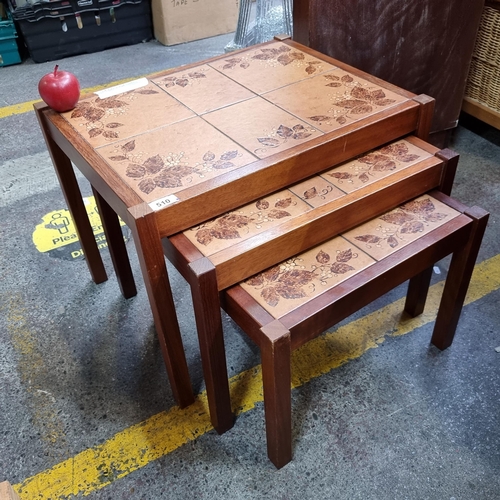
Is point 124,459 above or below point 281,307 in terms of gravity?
below

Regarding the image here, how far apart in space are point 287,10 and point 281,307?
289cm

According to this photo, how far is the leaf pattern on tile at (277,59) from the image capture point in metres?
1.92

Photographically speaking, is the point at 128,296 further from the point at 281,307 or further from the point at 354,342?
the point at 281,307

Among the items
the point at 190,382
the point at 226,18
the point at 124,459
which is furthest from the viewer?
the point at 226,18

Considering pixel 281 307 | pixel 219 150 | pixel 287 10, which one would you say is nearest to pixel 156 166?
pixel 219 150

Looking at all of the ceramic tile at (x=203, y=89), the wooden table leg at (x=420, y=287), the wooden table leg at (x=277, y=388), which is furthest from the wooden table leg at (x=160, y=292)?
the wooden table leg at (x=420, y=287)

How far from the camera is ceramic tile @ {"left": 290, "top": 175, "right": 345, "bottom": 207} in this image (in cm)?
148

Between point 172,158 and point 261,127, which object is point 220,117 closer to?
point 261,127

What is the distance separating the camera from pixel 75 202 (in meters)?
1.98

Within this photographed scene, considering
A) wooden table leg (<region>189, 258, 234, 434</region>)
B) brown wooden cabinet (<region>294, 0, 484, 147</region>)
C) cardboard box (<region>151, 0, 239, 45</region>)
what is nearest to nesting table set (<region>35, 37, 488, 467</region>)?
wooden table leg (<region>189, 258, 234, 434</region>)

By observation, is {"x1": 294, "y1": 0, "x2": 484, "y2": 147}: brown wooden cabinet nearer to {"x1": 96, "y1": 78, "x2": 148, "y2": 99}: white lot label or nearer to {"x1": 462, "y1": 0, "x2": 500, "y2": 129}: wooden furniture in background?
{"x1": 462, "y1": 0, "x2": 500, "y2": 129}: wooden furniture in background

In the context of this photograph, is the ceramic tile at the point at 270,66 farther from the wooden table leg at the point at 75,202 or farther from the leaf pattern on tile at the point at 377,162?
the wooden table leg at the point at 75,202

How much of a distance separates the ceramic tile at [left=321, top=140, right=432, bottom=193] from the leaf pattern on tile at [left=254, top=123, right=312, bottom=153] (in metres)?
0.13

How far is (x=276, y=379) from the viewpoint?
130cm
